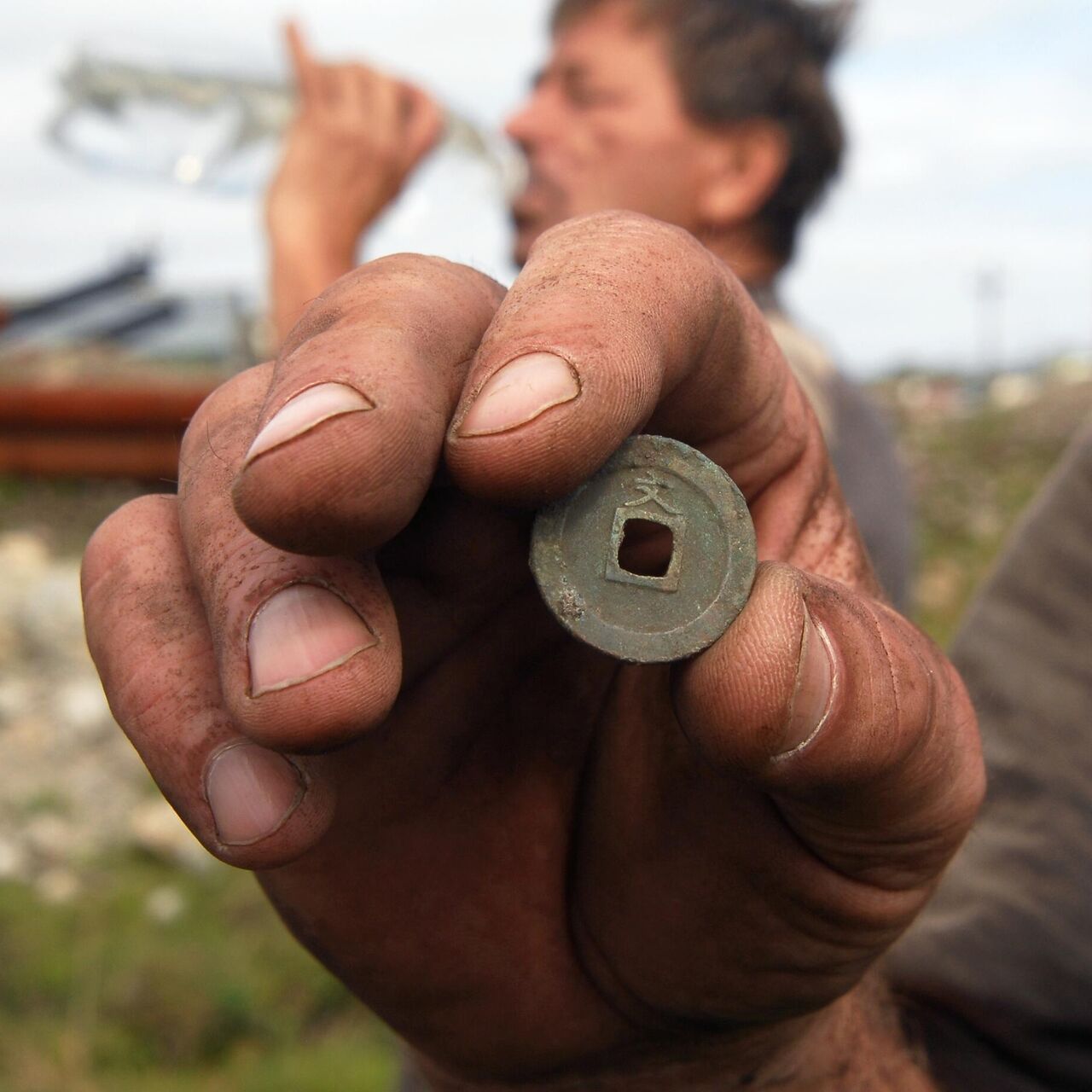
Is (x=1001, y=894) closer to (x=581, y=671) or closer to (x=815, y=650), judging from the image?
(x=581, y=671)

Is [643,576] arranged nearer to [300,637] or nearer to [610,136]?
[300,637]

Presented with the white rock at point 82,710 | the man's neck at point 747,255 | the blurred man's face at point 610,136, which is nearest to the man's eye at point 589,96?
the blurred man's face at point 610,136

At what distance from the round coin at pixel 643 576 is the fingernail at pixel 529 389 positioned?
19cm

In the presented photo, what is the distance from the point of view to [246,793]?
1.27 m

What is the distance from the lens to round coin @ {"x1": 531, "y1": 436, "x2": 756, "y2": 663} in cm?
132

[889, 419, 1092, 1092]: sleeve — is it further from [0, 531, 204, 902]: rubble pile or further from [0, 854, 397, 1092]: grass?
[0, 531, 204, 902]: rubble pile

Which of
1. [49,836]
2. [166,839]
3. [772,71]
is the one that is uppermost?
[772,71]

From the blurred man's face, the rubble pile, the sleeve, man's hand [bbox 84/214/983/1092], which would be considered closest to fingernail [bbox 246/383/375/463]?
man's hand [bbox 84/214/983/1092]

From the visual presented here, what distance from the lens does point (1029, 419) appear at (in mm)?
14578

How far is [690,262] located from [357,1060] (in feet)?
14.1

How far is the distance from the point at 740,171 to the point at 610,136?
0.52 meters

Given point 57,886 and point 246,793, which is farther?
point 57,886

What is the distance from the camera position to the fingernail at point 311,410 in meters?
1.11

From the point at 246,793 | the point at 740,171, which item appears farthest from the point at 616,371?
the point at 740,171
